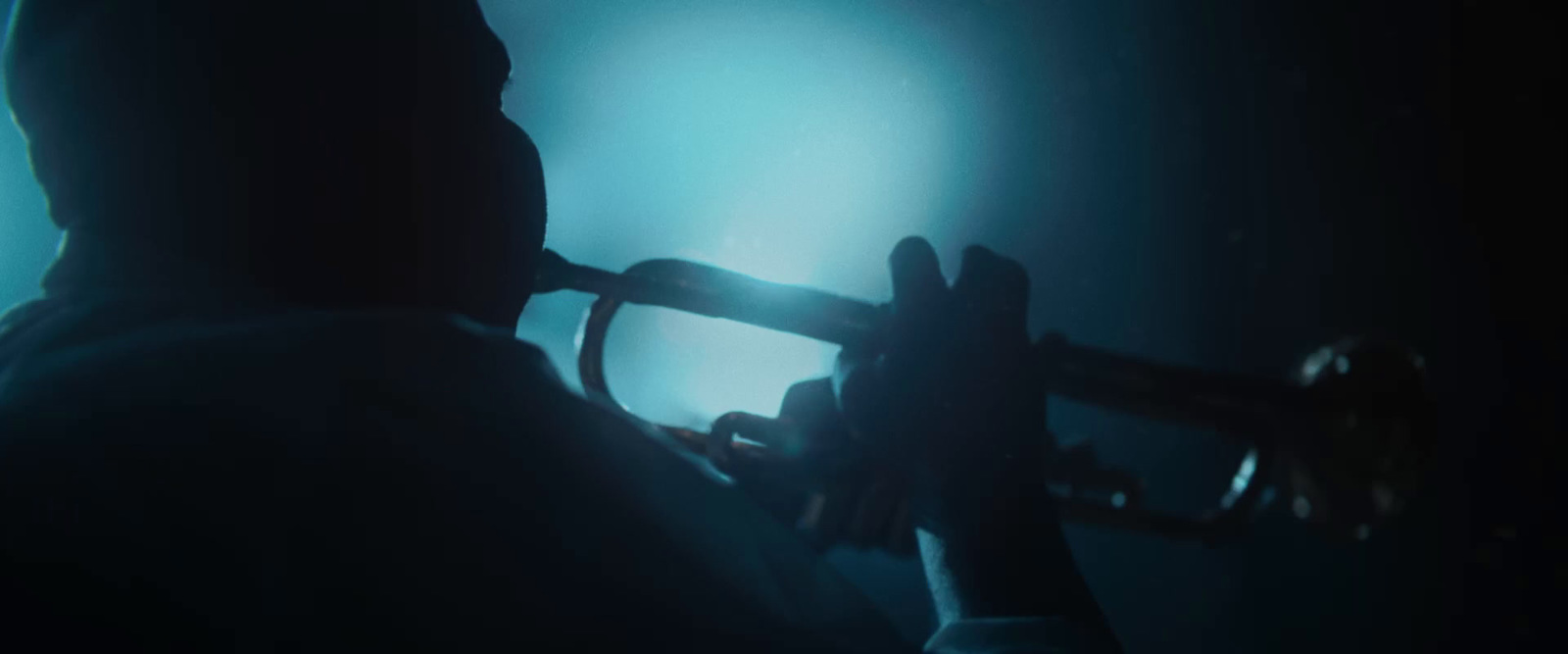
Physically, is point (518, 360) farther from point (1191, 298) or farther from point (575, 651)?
point (1191, 298)

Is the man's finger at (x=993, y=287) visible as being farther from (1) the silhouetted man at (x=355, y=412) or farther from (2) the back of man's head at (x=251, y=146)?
(2) the back of man's head at (x=251, y=146)

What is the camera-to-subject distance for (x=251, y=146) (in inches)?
16.9

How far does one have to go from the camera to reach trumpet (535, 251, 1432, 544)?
729 mm

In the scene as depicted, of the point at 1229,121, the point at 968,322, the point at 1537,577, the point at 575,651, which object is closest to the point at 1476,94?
the point at 1229,121

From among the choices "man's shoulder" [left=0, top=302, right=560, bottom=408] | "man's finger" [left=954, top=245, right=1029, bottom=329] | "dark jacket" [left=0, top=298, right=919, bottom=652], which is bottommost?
"dark jacket" [left=0, top=298, right=919, bottom=652]

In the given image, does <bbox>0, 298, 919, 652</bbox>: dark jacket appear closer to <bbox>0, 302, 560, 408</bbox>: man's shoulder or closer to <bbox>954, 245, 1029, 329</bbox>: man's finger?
<bbox>0, 302, 560, 408</bbox>: man's shoulder

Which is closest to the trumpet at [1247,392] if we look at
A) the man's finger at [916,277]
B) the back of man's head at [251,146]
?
the man's finger at [916,277]

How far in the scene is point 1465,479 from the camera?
809 millimetres

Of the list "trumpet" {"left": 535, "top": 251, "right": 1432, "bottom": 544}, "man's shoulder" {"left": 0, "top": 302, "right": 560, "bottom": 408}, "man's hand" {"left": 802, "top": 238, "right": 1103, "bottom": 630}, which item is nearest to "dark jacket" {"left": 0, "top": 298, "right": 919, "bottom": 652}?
"man's shoulder" {"left": 0, "top": 302, "right": 560, "bottom": 408}

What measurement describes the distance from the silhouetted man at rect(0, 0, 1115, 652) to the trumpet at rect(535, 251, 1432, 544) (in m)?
0.17

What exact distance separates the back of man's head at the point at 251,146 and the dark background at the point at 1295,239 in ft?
2.36

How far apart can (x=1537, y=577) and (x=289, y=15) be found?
127 cm

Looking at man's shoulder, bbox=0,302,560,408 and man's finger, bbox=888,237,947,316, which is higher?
man's finger, bbox=888,237,947,316

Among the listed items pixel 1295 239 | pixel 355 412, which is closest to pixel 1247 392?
pixel 1295 239
